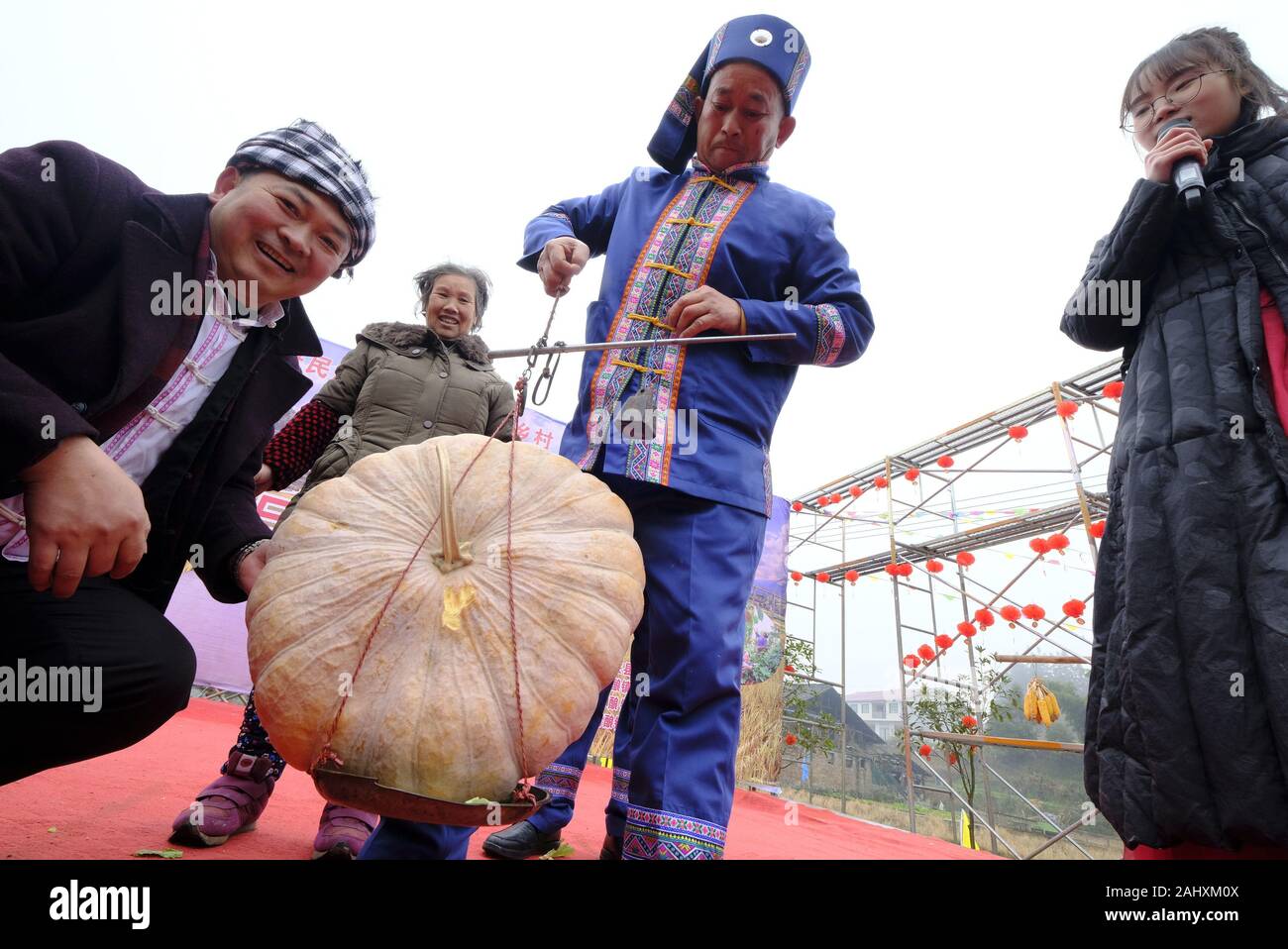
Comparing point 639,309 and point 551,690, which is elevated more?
point 639,309

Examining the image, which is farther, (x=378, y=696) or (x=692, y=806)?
(x=692, y=806)

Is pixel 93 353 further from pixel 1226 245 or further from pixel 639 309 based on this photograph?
pixel 1226 245

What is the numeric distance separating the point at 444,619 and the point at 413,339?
1.78 m

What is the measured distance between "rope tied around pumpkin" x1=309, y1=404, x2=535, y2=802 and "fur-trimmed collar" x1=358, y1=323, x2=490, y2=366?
1.42m

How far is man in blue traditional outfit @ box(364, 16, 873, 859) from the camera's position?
155 cm

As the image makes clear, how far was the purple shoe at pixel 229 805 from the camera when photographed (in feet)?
6.03

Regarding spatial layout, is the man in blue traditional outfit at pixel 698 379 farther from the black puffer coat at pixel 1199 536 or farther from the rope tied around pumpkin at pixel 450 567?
the black puffer coat at pixel 1199 536

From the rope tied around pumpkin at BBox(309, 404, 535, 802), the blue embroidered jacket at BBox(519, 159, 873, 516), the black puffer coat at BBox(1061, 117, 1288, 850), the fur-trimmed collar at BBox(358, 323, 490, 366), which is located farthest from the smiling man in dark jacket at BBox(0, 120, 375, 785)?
the black puffer coat at BBox(1061, 117, 1288, 850)

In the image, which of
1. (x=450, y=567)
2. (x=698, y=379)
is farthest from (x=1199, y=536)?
(x=450, y=567)

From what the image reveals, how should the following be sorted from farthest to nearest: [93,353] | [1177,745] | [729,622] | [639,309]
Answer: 1. [639,309]
2. [729,622]
3. [1177,745]
4. [93,353]
